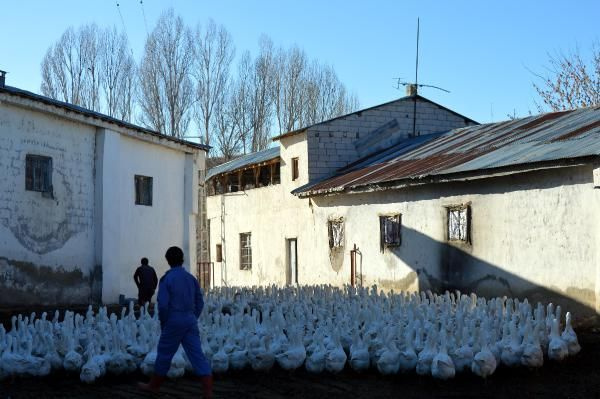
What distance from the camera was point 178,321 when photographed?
27.6ft

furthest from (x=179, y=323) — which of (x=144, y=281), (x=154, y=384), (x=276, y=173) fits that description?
(x=276, y=173)

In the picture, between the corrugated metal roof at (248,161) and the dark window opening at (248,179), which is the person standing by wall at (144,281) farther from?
the dark window opening at (248,179)

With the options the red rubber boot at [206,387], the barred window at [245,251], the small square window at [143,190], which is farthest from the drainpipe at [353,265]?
the red rubber boot at [206,387]

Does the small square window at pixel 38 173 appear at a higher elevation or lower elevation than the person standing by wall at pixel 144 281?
higher

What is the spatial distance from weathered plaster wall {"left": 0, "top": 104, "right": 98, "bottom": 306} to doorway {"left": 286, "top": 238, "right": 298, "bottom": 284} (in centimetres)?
786

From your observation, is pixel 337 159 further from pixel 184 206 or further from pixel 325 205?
pixel 184 206

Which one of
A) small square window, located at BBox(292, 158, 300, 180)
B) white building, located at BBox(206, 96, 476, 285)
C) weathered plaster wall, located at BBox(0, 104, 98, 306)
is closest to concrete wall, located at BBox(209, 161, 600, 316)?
white building, located at BBox(206, 96, 476, 285)

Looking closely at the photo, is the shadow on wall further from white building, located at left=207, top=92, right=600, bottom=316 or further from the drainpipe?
the drainpipe

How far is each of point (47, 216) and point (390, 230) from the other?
7630mm

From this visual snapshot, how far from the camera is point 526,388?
9.19m

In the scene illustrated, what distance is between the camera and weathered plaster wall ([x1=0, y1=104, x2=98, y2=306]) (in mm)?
16359

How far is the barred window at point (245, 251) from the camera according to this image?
28.4 m

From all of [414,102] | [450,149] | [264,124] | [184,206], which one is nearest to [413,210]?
[450,149]

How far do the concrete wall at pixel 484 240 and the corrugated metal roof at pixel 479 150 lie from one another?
42 cm
